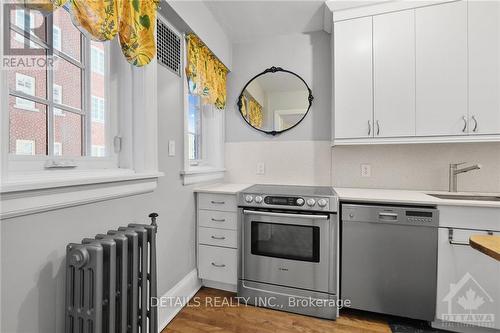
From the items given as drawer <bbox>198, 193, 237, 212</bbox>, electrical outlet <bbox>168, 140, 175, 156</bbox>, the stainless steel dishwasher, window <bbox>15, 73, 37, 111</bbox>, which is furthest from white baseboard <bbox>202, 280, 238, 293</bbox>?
window <bbox>15, 73, 37, 111</bbox>

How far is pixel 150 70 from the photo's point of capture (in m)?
1.57

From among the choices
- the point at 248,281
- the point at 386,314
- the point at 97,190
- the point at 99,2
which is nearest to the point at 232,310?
the point at 248,281

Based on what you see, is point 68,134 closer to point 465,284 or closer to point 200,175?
point 200,175

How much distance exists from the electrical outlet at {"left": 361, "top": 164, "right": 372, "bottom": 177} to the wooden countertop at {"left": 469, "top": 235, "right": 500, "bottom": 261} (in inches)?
61.3

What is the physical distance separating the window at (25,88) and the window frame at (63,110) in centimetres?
2

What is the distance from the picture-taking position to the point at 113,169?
1452mm

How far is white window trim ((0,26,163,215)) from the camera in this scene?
0.89 m

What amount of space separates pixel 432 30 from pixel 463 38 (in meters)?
0.22

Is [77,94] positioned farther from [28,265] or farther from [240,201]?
[240,201]

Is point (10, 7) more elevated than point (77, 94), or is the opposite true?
point (10, 7)

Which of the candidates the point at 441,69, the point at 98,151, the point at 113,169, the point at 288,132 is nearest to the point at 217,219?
the point at 113,169

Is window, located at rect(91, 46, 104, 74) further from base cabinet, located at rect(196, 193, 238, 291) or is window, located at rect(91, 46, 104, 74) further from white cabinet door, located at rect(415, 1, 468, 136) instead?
white cabinet door, located at rect(415, 1, 468, 136)

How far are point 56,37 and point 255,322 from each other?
2107 mm
